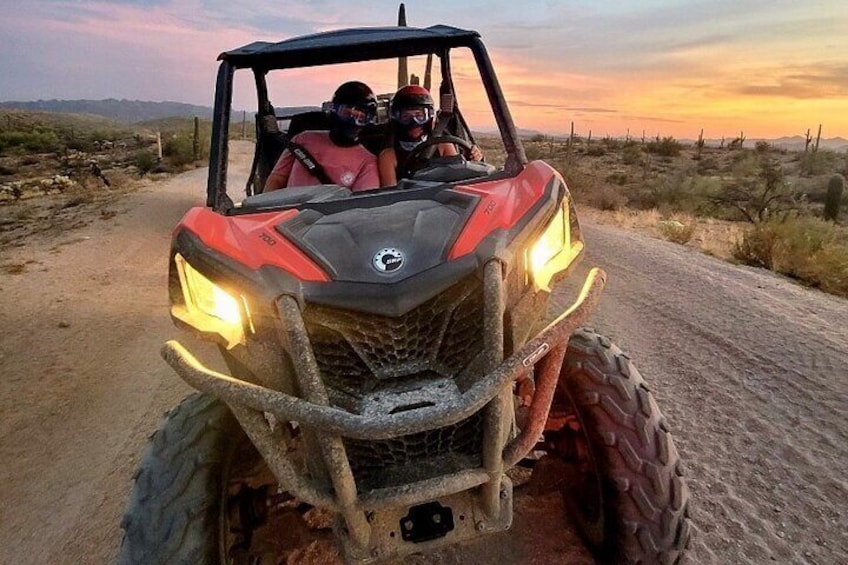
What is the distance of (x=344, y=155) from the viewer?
4203 mm

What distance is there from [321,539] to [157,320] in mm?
4707

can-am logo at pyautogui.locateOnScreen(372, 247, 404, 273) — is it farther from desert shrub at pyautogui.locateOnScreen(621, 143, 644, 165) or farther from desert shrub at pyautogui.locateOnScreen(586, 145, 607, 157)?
desert shrub at pyautogui.locateOnScreen(586, 145, 607, 157)

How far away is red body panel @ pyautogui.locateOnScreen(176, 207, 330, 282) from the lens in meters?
2.15

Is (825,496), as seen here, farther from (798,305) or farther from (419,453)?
(798,305)

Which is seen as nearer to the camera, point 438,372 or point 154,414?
point 438,372

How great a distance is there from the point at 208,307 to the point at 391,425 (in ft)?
2.70

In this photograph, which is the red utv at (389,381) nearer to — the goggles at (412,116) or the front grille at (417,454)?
the front grille at (417,454)

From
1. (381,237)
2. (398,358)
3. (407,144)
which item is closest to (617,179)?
(407,144)

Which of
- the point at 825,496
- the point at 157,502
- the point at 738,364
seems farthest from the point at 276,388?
the point at 738,364

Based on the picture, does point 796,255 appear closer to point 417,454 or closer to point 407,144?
point 407,144

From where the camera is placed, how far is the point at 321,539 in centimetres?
295

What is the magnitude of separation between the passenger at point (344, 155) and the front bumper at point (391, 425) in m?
2.04

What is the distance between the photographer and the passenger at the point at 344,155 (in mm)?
4078

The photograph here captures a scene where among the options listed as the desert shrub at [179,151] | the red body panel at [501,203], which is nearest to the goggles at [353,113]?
the red body panel at [501,203]
